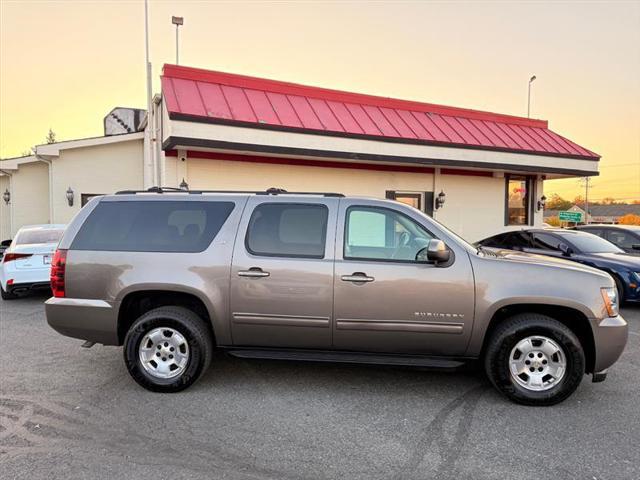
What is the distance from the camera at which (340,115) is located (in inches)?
481

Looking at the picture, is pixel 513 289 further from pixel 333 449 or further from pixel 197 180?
pixel 197 180

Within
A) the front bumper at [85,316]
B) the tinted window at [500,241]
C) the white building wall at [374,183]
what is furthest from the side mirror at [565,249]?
the front bumper at [85,316]

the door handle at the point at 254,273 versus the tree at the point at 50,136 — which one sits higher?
the tree at the point at 50,136

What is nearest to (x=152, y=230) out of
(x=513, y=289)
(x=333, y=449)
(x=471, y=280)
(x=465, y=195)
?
(x=333, y=449)

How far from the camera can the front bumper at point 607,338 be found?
12.8 ft

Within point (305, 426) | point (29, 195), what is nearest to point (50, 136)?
point (29, 195)

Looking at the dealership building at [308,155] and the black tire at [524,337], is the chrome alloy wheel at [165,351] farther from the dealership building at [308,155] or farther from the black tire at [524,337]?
the dealership building at [308,155]

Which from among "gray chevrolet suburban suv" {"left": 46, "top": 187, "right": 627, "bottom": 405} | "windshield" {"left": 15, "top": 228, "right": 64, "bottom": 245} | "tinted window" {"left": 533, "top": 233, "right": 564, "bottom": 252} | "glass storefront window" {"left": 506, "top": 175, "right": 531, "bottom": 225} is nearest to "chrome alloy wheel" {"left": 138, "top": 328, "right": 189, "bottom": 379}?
"gray chevrolet suburban suv" {"left": 46, "top": 187, "right": 627, "bottom": 405}

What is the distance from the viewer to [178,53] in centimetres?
1517

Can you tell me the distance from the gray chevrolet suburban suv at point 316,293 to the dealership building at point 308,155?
19.3ft

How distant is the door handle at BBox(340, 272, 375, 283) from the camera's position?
13.2ft

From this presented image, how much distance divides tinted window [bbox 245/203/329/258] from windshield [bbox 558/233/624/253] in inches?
280

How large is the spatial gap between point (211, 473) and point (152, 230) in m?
2.51

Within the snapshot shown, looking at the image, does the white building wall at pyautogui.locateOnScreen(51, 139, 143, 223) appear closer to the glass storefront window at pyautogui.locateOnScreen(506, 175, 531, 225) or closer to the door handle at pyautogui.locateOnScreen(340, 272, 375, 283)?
the door handle at pyautogui.locateOnScreen(340, 272, 375, 283)
